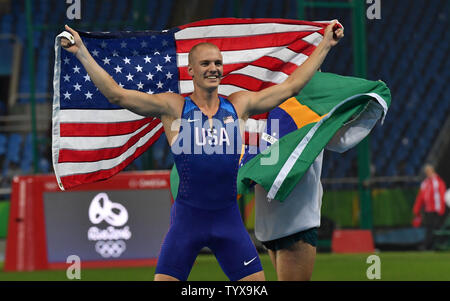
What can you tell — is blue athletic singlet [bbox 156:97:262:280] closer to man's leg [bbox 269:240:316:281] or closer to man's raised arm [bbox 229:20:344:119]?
man's raised arm [bbox 229:20:344:119]

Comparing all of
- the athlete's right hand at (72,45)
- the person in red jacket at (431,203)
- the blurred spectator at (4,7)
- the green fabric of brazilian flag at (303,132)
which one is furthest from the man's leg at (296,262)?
the blurred spectator at (4,7)

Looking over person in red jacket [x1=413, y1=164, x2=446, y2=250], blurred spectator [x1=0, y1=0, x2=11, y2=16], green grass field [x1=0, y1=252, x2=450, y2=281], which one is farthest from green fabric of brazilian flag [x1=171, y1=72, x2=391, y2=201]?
blurred spectator [x1=0, y1=0, x2=11, y2=16]

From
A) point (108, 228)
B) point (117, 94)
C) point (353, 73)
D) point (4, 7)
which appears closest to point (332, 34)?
point (117, 94)

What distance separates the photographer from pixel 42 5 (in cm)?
2442

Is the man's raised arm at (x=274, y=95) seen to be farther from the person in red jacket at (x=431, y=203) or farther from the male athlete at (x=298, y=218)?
the person in red jacket at (x=431, y=203)

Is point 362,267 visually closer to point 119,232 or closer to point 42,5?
point 119,232

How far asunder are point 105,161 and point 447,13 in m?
19.8

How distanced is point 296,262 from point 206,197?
1109 mm

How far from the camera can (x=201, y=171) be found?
515cm

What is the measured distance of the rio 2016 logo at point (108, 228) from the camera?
38.4 feet

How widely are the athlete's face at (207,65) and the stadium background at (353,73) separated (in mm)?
10855

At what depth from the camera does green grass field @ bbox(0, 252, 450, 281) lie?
1044cm

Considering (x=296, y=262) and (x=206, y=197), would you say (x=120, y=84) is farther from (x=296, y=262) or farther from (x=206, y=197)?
(x=296, y=262)

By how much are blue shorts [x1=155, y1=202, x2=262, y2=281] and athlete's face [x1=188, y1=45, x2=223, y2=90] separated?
0.78 m
